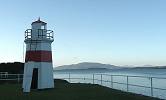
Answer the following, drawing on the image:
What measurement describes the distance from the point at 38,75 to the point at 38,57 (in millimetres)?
1356

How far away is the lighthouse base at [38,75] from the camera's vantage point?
23.5 m

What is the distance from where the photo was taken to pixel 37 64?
23.6m

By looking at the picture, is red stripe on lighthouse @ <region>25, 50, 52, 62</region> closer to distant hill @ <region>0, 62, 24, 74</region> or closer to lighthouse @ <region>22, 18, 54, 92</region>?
lighthouse @ <region>22, 18, 54, 92</region>

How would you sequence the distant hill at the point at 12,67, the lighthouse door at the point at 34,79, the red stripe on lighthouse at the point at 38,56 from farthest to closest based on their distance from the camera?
the distant hill at the point at 12,67 < the lighthouse door at the point at 34,79 < the red stripe on lighthouse at the point at 38,56

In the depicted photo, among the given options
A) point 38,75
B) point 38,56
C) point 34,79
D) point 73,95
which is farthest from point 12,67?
point 73,95

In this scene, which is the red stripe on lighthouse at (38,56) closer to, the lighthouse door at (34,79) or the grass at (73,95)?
the lighthouse door at (34,79)

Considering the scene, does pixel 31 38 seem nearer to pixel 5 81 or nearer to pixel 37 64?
pixel 37 64

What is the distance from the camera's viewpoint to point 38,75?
23688 millimetres

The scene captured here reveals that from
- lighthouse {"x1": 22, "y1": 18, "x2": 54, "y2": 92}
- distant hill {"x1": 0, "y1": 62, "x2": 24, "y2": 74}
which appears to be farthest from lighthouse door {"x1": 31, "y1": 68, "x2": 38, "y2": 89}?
distant hill {"x1": 0, "y1": 62, "x2": 24, "y2": 74}

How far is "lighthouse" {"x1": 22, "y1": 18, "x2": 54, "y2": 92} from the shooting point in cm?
2347

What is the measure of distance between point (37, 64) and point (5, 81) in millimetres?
9622

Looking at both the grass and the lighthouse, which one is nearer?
the grass

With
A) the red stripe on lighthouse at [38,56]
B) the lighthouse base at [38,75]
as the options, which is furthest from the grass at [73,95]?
the red stripe on lighthouse at [38,56]

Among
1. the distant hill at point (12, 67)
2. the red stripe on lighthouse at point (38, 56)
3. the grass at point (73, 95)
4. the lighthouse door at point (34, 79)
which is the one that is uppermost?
the red stripe on lighthouse at point (38, 56)
